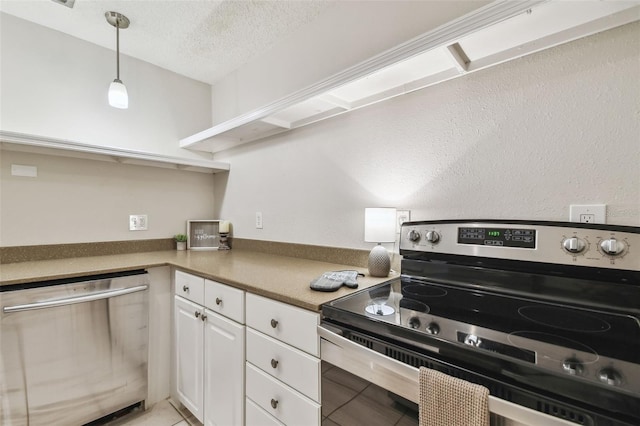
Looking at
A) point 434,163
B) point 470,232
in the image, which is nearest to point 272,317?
point 470,232

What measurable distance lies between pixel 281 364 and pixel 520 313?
0.84m

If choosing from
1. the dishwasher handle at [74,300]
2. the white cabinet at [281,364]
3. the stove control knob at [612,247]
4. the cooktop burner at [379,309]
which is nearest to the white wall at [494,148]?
the stove control knob at [612,247]

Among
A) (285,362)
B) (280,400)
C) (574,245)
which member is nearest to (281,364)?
(285,362)

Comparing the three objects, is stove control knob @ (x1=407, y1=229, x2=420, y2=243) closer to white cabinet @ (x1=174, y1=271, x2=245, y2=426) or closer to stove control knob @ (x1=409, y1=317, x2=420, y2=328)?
stove control knob @ (x1=409, y1=317, x2=420, y2=328)

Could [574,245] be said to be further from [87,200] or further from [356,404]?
[87,200]

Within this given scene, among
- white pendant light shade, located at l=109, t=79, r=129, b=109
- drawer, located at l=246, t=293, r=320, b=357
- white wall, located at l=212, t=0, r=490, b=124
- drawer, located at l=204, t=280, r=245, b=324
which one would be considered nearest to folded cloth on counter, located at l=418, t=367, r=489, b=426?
drawer, located at l=246, t=293, r=320, b=357

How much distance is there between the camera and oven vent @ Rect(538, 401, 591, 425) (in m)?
0.52

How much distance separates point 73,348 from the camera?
146 cm

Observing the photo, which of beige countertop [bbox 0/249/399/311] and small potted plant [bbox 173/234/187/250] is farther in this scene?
small potted plant [bbox 173/234/187/250]

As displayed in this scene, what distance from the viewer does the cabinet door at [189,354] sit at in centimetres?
155

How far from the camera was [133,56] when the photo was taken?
218 cm

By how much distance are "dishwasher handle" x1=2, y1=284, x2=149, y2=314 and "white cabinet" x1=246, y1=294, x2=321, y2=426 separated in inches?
33.0

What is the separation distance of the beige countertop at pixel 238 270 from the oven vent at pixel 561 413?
1.99 feet

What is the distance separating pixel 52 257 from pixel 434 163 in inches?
92.5
